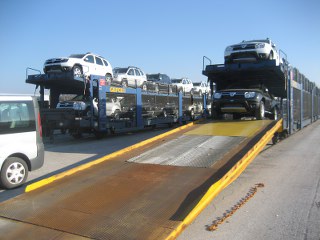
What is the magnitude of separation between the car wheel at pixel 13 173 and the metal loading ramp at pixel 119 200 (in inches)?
66.3

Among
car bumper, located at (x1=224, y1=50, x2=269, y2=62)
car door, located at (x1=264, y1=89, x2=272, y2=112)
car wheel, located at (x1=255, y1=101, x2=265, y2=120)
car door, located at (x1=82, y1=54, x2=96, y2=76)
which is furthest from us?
car door, located at (x1=82, y1=54, x2=96, y2=76)

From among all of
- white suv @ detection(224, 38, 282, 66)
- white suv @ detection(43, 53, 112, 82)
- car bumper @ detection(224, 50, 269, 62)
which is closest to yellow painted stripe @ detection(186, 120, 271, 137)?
car bumper @ detection(224, 50, 269, 62)

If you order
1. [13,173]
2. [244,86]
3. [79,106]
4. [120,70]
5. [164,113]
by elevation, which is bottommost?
[13,173]

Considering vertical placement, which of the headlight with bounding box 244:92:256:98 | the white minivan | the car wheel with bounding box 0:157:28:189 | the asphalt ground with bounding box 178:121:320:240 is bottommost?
the asphalt ground with bounding box 178:121:320:240

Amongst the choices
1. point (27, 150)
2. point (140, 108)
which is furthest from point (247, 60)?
point (27, 150)

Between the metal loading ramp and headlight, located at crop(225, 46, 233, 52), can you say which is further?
headlight, located at crop(225, 46, 233, 52)

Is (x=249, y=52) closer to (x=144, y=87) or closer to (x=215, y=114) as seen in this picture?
(x=215, y=114)

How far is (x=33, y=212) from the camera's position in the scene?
381cm

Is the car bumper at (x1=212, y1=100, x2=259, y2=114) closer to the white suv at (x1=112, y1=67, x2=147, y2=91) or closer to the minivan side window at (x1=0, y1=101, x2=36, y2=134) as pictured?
the minivan side window at (x1=0, y1=101, x2=36, y2=134)

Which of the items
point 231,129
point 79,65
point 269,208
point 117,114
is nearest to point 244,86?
point 231,129

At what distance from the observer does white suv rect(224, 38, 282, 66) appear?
1126 cm

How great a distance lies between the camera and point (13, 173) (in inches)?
243

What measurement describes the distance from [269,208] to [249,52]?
765cm

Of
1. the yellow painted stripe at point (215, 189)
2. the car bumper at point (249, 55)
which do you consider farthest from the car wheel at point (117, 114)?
the yellow painted stripe at point (215, 189)
